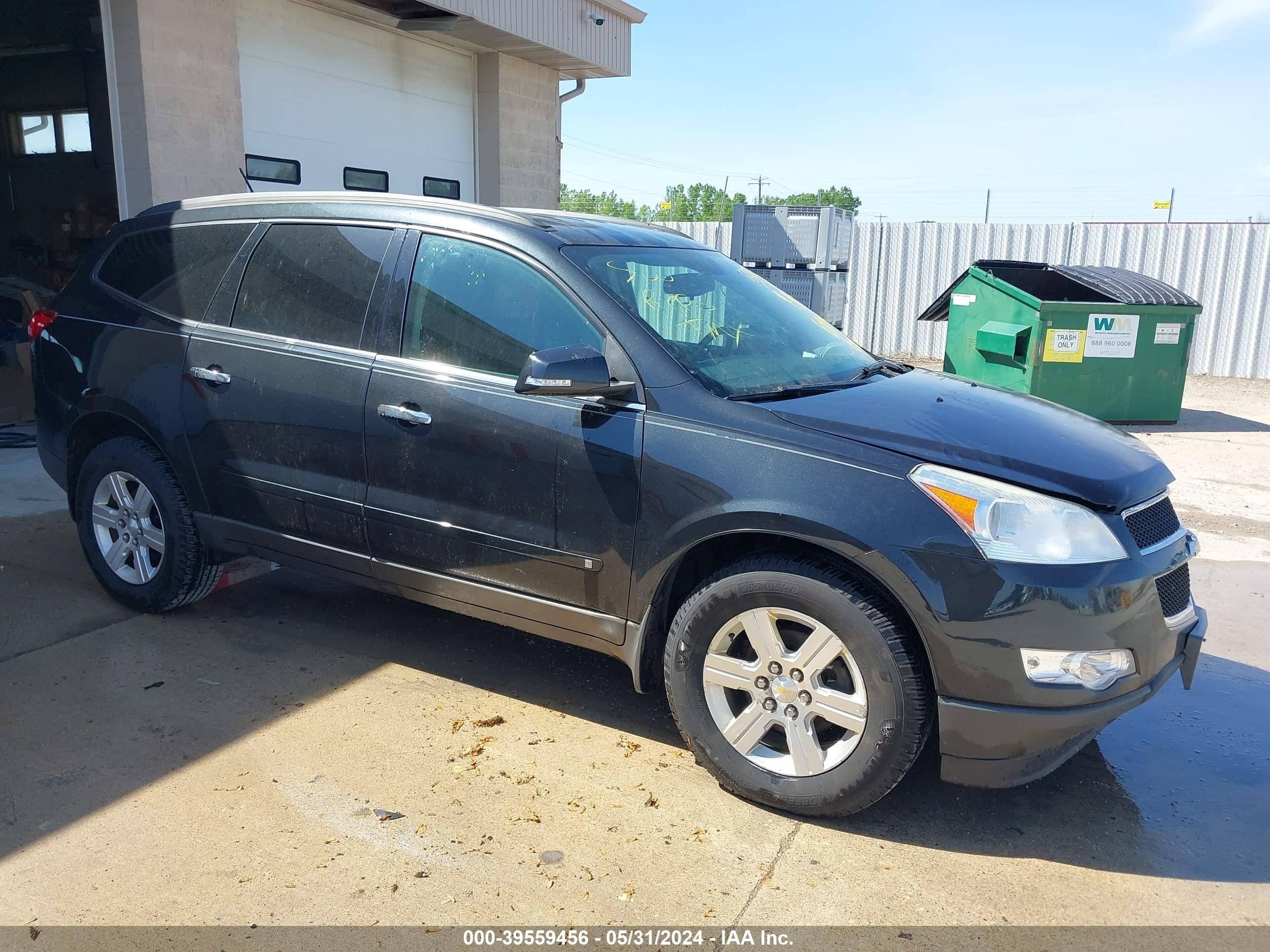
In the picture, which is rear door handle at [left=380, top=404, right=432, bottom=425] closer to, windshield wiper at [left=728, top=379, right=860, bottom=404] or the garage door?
windshield wiper at [left=728, top=379, right=860, bottom=404]

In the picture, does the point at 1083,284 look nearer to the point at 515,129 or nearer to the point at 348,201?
the point at 515,129

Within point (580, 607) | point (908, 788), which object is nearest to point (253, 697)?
point (580, 607)

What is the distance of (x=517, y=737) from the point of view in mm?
3600

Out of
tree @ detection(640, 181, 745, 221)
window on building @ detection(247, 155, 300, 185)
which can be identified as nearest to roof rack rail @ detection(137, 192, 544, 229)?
window on building @ detection(247, 155, 300, 185)

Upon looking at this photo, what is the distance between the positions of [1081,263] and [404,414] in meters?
15.0

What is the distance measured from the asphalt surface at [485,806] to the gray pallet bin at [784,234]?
11700mm

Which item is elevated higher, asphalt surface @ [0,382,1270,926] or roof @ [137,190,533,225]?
roof @ [137,190,533,225]

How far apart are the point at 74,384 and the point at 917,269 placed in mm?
14672

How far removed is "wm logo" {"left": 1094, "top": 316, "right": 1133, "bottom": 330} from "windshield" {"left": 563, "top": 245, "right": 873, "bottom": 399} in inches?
271

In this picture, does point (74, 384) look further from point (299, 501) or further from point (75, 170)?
point (75, 170)

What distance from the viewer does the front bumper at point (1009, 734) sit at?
282 centimetres

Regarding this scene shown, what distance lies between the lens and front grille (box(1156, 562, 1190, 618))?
9.92 ft

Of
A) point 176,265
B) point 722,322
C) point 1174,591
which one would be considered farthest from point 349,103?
point 1174,591

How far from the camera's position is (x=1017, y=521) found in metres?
2.83
